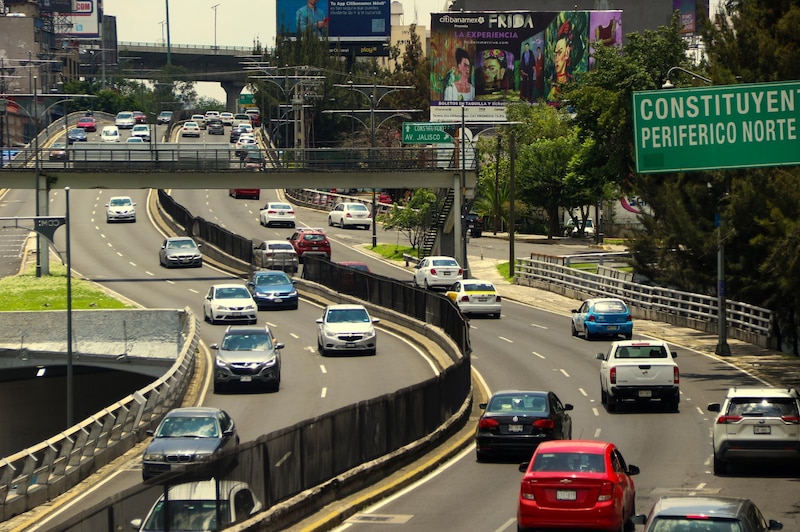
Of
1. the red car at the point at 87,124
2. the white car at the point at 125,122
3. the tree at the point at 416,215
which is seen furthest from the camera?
the red car at the point at 87,124

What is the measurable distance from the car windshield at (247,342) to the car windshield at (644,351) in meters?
11.3

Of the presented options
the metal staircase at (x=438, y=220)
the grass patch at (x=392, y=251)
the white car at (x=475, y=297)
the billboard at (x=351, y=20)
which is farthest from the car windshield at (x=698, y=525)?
the billboard at (x=351, y=20)

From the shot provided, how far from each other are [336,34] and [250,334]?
13840 cm

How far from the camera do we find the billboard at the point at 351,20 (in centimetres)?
17375

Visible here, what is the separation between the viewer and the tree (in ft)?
275

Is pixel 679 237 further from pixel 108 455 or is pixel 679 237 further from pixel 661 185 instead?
pixel 108 455

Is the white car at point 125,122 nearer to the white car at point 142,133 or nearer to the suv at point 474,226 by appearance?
the white car at point 142,133

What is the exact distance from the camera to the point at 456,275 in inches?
2443

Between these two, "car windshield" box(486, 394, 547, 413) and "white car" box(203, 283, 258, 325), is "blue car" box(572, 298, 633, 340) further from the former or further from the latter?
"car windshield" box(486, 394, 547, 413)

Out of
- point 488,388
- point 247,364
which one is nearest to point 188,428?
point 247,364

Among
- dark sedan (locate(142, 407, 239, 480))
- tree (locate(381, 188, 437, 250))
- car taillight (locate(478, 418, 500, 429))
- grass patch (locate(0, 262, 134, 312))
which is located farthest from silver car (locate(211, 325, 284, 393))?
tree (locate(381, 188, 437, 250))

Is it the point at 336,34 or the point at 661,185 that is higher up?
the point at 336,34

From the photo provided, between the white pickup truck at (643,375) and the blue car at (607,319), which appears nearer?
the white pickup truck at (643,375)

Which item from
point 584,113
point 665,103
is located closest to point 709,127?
point 665,103
